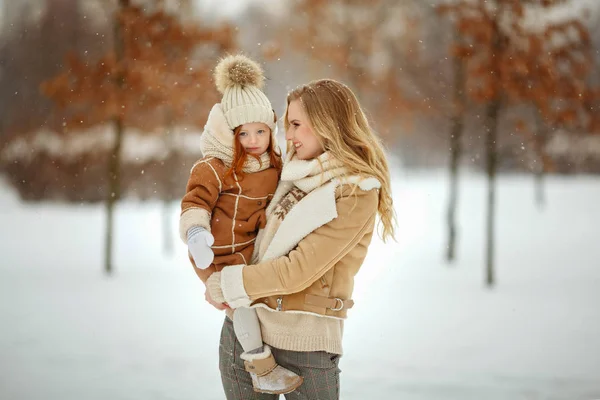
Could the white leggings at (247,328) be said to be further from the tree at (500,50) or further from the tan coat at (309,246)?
the tree at (500,50)

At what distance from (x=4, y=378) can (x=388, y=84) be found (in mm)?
5722

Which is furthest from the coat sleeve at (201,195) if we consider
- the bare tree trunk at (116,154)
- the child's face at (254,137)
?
the bare tree trunk at (116,154)

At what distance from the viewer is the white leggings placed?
1.82 m

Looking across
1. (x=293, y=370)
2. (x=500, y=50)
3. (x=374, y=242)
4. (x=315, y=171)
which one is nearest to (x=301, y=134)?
(x=315, y=171)

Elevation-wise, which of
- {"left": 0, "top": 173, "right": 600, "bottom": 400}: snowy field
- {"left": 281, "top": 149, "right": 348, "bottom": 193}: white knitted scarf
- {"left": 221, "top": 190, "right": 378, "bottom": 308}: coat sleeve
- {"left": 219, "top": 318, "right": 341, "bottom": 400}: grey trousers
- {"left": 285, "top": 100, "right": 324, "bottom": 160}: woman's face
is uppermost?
{"left": 285, "top": 100, "right": 324, "bottom": 160}: woman's face

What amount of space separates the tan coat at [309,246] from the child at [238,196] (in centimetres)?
11

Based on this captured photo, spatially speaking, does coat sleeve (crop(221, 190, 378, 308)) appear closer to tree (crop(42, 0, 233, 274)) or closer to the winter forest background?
the winter forest background

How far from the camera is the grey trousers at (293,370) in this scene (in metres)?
1.84

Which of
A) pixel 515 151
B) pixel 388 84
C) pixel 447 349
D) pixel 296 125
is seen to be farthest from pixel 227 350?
pixel 515 151

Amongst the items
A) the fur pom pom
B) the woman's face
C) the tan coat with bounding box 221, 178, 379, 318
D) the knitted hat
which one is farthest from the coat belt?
the fur pom pom

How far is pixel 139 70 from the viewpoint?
7273mm

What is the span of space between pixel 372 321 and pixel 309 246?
4.64m

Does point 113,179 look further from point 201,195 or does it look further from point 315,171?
point 315,171

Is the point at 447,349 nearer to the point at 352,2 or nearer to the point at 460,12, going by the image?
the point at 460,12
